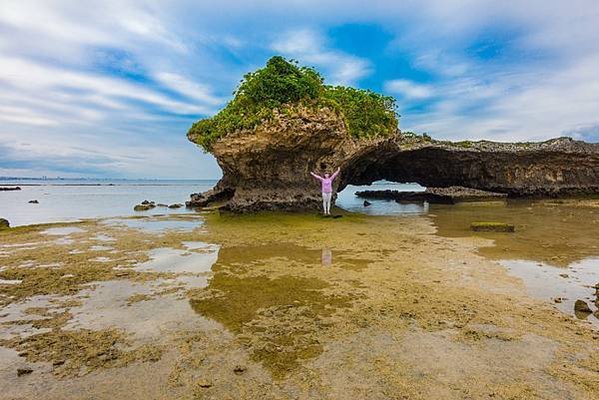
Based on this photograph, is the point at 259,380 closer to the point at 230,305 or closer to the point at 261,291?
the point at 230,305

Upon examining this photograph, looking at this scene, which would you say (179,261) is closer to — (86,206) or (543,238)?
(543,238)

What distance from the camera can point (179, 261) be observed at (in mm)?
7992

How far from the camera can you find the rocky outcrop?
648 inches

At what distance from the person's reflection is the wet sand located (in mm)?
70

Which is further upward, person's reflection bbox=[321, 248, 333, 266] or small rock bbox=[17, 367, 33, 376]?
person's reflection bbox=[321, 248, 333, 266]

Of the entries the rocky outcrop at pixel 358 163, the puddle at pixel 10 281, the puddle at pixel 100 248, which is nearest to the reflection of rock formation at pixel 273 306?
the puddle at pixel 10 281

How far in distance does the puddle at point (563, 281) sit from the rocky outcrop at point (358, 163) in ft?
35.0

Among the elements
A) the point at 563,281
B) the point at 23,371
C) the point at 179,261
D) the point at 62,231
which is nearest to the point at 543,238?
the point at 563,281

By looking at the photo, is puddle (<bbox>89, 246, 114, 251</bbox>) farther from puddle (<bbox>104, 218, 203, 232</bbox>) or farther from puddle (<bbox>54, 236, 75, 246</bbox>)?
puddle (<bbox>104, 218, 203, 232</bbox>)

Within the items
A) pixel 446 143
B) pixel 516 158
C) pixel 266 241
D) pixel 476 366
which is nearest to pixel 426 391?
pixel 476 366

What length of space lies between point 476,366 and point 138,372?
3.07m

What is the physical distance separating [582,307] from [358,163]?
18328 millimetres

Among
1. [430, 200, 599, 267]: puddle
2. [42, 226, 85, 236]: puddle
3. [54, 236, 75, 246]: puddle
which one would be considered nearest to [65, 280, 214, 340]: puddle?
[54, 236, 75, 246]: puddle

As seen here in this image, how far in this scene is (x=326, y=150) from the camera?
18.0 m
